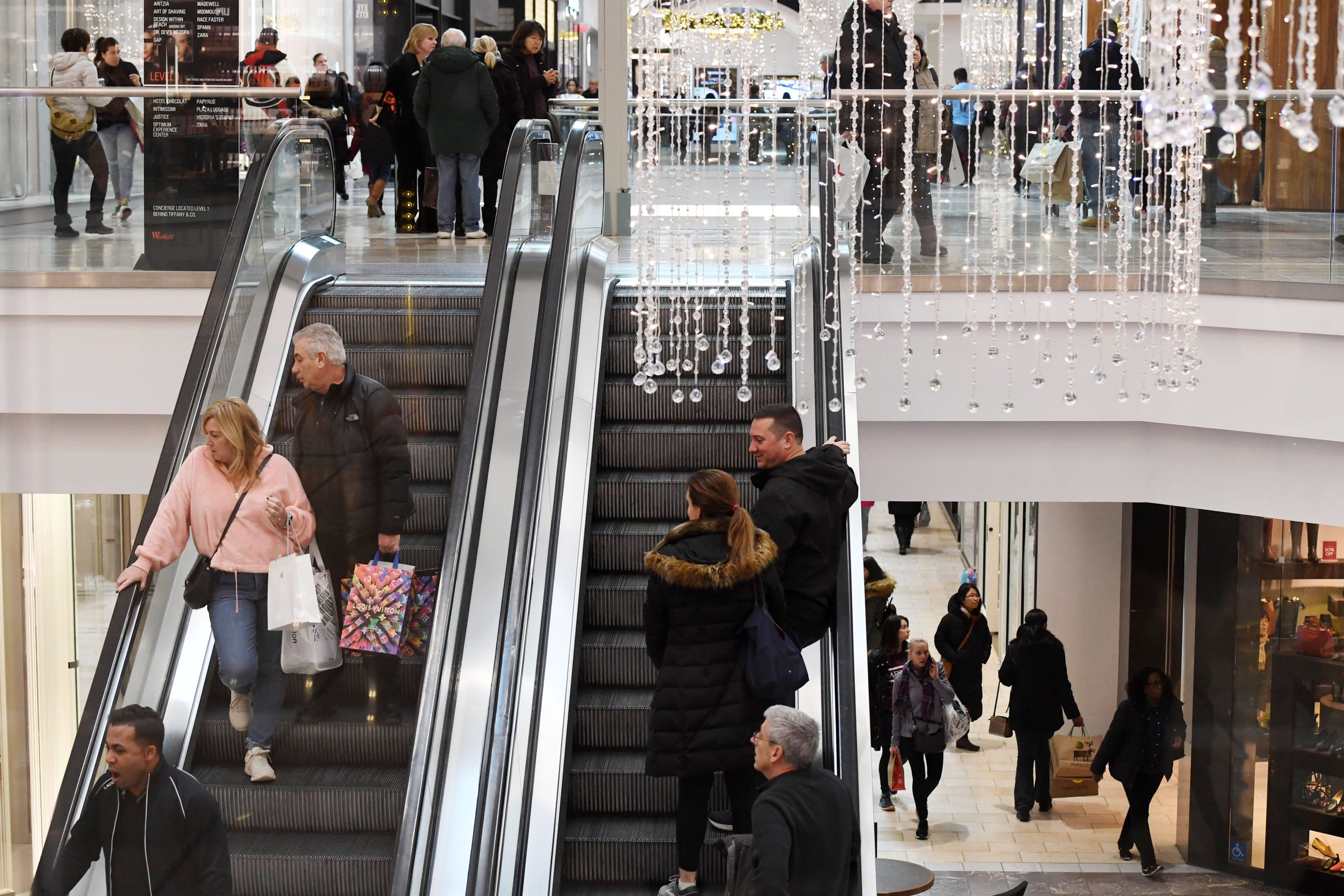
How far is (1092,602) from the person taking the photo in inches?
473

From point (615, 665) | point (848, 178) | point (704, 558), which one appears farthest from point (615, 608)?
point (848, 178)

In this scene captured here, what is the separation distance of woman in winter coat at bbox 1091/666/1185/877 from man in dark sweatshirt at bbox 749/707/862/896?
20.9 feet

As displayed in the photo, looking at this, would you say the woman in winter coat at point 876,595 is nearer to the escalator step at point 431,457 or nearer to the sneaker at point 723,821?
the escalator step at point 431,457

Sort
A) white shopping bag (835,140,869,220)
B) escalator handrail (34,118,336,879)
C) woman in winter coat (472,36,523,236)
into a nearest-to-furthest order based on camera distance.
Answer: escalator handrail (34,118,336,879) → white shopping bag (835,140,869,220) → woman in winter coat (472,36,523,236)

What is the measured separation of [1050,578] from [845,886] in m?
8.68

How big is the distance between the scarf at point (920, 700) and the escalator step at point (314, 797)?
528cm

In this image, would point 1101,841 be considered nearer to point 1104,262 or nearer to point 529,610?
point 1104,262

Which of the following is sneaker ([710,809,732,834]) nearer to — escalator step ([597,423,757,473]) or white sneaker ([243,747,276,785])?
white sneaker ([243,747,276,785])

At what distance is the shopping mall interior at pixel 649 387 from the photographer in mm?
4926

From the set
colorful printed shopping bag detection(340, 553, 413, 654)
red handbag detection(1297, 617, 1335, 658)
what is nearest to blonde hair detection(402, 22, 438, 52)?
colorful printed shopping bag detection(340, 553, 413, 654)

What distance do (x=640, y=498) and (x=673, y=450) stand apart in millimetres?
300

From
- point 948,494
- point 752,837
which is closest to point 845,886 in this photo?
point 752,837

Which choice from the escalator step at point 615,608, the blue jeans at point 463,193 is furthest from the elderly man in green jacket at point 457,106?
the escalator step at point 615,608

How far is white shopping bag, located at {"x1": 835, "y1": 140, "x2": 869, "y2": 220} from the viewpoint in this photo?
719 centimetres
